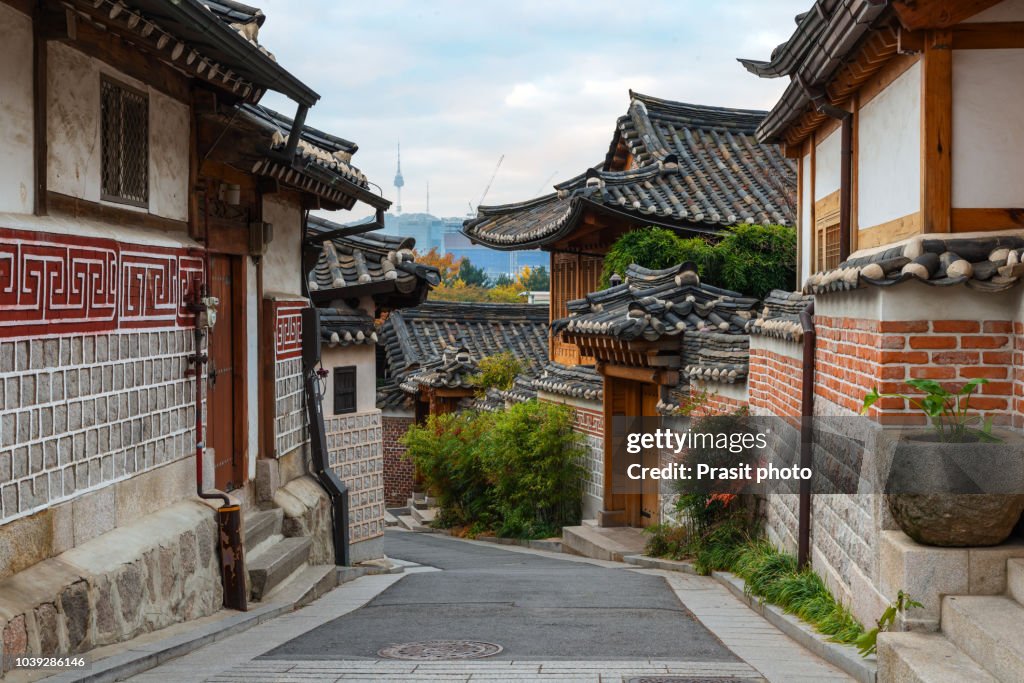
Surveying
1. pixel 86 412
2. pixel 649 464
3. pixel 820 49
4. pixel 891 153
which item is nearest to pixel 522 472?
pixel 649 464

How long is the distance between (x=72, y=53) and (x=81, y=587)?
3.57 metres

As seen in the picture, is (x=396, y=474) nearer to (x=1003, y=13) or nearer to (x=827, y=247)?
(x=827, y=247)

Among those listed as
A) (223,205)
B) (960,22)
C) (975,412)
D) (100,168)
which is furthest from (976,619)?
(223,205)

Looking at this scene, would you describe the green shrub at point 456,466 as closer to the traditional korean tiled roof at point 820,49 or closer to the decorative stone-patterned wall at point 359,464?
Answer: the decorative stone-patterned wall at point 359,464

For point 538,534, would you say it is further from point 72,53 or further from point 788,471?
point 72,53

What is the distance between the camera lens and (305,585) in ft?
38.1

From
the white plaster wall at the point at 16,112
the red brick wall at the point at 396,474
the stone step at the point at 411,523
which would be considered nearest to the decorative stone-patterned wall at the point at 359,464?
the stone step at the point at 411,523

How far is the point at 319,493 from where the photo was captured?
47.6 ft

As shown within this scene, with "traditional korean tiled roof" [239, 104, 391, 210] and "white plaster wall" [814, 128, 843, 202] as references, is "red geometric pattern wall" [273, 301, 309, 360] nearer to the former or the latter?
"traditional korean tiled roof" [239, 104, 391, 210]

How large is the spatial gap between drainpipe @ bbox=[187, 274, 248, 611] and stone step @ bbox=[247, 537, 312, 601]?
383 mm

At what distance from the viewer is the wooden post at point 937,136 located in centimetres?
712

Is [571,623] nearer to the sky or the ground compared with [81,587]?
nearer to the ground

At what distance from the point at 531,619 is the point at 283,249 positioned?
6.69m

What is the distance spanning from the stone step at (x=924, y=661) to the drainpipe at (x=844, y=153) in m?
4.30
